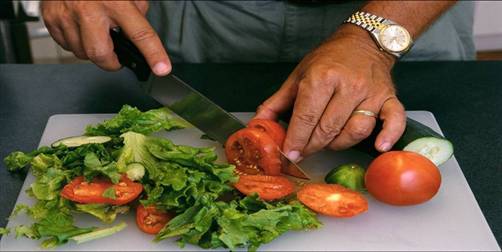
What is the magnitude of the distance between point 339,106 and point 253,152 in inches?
6.6

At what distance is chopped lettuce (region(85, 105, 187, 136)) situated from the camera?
1274mm

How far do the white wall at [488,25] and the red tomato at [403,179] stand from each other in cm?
266

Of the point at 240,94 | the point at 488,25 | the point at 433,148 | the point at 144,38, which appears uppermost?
the point at 144,38

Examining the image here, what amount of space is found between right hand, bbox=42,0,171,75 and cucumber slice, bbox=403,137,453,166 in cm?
46

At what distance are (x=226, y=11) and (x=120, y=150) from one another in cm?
61

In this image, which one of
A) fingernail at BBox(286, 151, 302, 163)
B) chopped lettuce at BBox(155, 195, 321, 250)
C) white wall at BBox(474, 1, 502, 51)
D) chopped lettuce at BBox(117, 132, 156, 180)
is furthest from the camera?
white wall at BBox(474, 1, 502, 51)

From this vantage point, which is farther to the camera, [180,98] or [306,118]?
[180,98]

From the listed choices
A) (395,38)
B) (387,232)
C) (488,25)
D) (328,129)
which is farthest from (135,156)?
(488,25)

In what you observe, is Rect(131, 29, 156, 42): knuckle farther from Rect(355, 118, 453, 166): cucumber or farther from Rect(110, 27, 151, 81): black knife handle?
Rect(355, 118, 453, 166): cucumber

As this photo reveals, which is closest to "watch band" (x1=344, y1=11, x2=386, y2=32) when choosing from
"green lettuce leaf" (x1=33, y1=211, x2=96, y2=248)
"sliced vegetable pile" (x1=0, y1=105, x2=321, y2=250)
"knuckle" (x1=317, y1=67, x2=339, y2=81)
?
"knuckle" (x1=317, y1=67, x2=339, y2=81)

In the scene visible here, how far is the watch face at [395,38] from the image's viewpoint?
1291mm

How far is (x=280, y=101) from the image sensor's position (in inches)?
49.7

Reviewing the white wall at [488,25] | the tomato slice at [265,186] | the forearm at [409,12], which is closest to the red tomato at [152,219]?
the tomato slice at [265,186]

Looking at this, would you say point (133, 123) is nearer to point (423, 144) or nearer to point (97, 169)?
point (97, 169)
